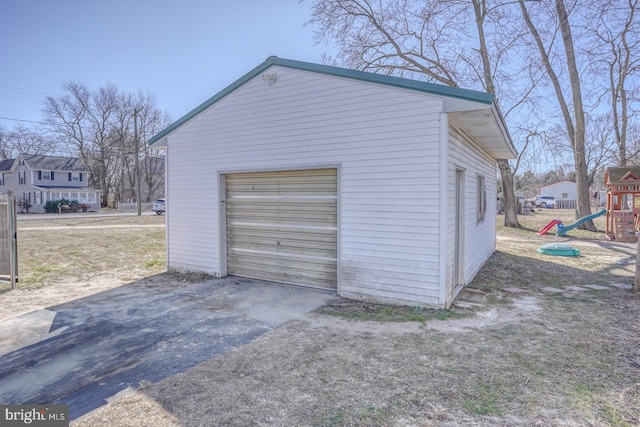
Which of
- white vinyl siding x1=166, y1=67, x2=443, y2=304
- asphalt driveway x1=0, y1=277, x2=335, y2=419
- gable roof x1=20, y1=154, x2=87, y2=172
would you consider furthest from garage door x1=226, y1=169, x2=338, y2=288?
gable roof x1=20, y1=154, x2=87, y2=172

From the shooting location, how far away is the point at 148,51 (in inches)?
525

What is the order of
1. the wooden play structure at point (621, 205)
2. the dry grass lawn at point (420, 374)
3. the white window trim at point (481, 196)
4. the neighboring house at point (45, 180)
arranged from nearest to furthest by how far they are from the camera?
the dry grass lawn at point (420, 374), the white window trim at point (481, 196), the wooden play structure at point (621, 205), the neighboring house at point (45, 180)

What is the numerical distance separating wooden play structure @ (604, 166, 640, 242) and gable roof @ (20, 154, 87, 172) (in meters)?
43.3

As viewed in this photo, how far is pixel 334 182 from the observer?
18.4 feet

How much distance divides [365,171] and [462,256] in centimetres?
237

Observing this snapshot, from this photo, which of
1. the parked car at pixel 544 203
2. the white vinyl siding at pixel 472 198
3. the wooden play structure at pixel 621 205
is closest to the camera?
the white vinyl siding at pixel 472 198

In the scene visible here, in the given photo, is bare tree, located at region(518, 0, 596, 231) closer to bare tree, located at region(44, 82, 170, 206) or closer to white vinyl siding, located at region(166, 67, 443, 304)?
white vinyl siding, located at region(166, 67, 443, 304)

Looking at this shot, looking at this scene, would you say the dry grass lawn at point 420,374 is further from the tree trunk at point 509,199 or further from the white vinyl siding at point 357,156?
the tree trunk at point 509,199

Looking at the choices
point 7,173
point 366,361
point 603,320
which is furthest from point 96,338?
point 7,173

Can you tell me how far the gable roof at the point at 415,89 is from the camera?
4.41 meters

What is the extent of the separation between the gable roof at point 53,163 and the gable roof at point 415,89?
119ft

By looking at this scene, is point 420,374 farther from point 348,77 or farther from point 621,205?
point 621,205

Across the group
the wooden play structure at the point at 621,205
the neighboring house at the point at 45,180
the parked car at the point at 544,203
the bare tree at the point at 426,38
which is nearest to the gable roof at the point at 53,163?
the neighboring house at the point at 45,180

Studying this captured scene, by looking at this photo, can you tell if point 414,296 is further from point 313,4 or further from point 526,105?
point 526,105
